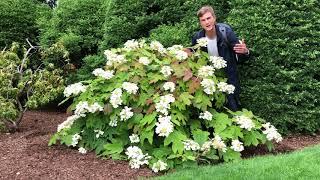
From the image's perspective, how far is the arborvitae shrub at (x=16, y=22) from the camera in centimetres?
1015

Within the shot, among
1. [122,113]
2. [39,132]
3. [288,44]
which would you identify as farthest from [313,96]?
[39,132]

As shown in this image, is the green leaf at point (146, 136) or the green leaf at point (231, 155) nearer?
the green leaf at point (146, 136)

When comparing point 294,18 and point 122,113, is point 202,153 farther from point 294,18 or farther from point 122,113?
point 294,18

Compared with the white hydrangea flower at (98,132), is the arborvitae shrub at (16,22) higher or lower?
higher

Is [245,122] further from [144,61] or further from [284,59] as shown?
[144,61]

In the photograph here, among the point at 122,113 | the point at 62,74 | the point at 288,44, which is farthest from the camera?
the point at 62,74

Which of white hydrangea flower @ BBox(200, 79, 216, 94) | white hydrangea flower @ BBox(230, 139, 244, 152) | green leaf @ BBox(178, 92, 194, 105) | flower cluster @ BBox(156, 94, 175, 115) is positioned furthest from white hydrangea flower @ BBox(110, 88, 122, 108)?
white hydrangea flower @ BBox(230, 139, 244, 152)

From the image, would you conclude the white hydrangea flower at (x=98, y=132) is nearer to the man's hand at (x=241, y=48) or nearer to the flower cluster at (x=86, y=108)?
the flower cluster at (x=86, y=108)

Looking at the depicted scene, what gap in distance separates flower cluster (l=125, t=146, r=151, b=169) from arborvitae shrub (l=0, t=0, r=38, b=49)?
5.01 meters

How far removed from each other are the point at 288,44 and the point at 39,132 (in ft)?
11.4

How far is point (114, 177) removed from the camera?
565 centimetres

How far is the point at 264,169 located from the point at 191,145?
0.84 m

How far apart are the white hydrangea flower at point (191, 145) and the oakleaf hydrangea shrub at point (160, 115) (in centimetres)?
1

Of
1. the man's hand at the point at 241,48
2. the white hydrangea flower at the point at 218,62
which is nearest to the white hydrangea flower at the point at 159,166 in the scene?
the white hydrangea flower at the point at 218,62
